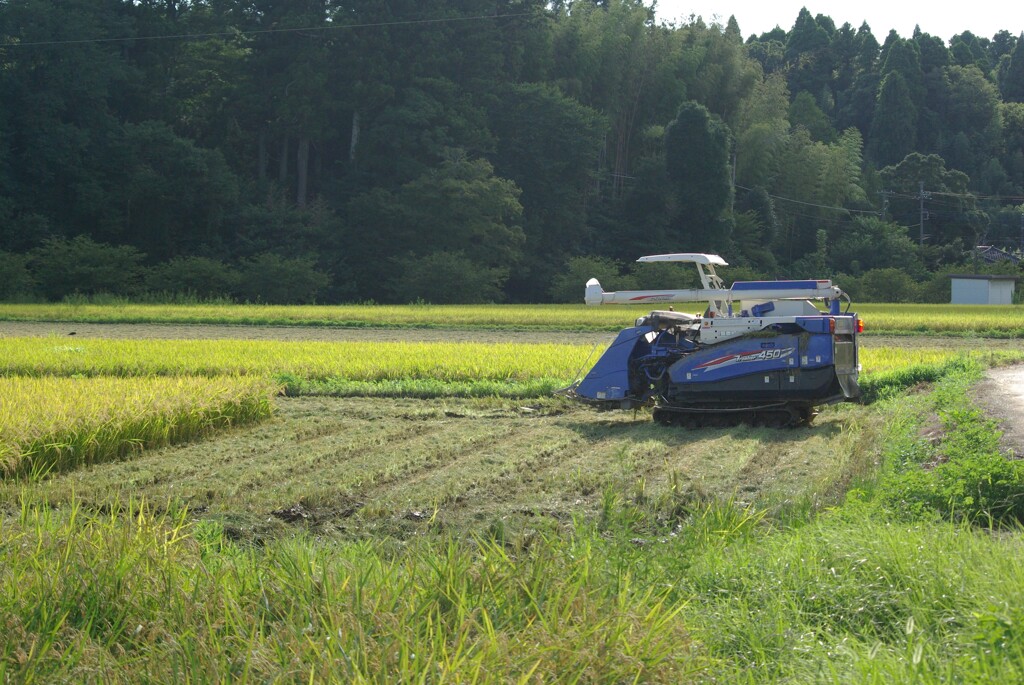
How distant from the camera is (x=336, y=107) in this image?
4975 cm

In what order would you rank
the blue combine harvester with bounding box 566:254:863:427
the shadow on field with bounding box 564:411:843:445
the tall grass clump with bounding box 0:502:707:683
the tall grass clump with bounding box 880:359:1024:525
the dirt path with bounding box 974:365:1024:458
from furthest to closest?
the blue combine harvester with bounding box 566:254:863:427
the shadow on field with bounding box 564:411:843:445
the dirt path with bounding box 974:365:1024:458
the tall grass clump with bounding box 880:359:1024:525
the tall grass clump with bounding box 0:502:707:683

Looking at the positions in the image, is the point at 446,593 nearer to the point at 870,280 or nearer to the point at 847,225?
the point at 870,280

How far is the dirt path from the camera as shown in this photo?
8289mm

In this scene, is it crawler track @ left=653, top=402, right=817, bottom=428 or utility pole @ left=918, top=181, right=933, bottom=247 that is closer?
crawler track @ left=653, top=402, right=817, bottom=428

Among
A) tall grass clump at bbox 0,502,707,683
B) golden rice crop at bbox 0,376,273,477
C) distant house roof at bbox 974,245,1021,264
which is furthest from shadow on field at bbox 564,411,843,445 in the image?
distant house roof at bbox 974,245,1021,264

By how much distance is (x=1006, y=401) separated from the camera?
35.1 ft

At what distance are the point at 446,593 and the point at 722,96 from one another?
6412cm

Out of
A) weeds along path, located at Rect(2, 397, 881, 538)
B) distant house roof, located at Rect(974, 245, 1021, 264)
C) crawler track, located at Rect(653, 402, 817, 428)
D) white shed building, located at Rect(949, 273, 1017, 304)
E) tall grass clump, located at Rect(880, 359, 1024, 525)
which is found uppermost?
distant house roof, located at Rect(974, 245, 1021, 264)

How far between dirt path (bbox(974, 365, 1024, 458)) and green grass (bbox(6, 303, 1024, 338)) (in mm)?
12271

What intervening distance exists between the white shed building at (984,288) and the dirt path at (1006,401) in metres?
33.0

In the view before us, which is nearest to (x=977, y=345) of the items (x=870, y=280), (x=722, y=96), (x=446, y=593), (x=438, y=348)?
(x=438, y=348)

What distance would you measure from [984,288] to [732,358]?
38.4m

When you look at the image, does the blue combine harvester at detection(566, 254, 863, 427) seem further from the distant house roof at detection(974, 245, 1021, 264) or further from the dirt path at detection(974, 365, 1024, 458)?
the distant house roof at detection(974, 245, 1021, 264)

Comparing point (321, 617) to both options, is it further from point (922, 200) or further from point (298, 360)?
point (922, 200)
